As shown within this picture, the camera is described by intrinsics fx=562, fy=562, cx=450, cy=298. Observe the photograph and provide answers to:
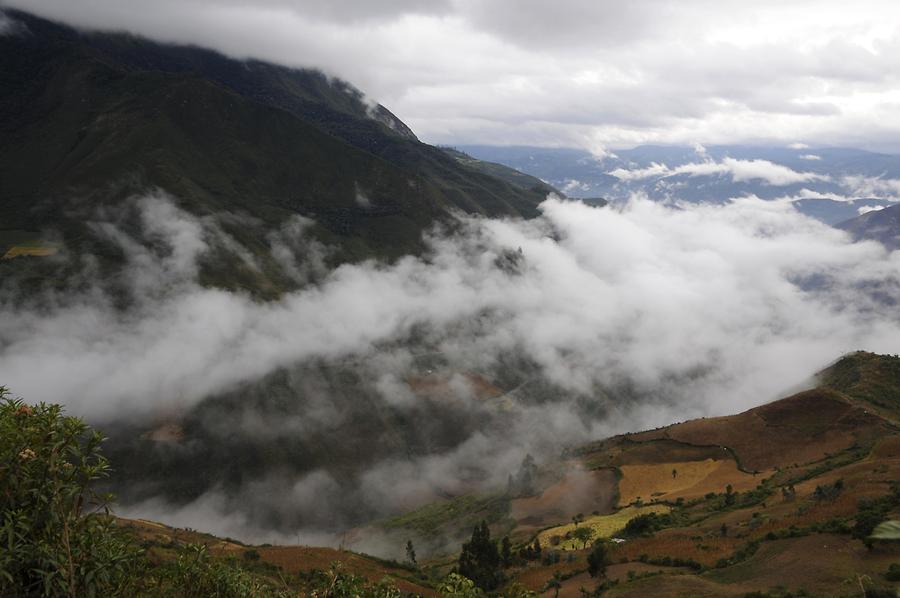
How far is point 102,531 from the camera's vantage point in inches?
450

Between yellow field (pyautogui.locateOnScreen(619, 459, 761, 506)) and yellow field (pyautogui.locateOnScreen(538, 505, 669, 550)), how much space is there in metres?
5.76

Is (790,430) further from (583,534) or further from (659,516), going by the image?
(583,534)

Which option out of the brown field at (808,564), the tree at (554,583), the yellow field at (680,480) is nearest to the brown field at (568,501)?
the yellow field at (680,480)

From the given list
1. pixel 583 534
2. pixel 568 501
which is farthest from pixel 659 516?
pixel 568 501

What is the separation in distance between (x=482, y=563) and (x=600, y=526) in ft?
69.6

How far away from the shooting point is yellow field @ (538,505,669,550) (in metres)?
66.6

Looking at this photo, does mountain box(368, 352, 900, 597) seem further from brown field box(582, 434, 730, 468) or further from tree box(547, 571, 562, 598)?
tree box(547, 571, 562, 598)

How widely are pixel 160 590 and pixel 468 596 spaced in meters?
7.27

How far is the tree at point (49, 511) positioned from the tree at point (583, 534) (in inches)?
2424

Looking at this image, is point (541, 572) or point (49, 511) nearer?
point (49, 511)

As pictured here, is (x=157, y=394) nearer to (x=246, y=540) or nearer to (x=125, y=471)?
(x=125, y=471)

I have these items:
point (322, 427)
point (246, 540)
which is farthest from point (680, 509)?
point (322, 427)

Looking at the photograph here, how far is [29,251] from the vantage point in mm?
190500

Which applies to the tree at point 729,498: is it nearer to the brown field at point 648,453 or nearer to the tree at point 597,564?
the brown field at point 648,453
